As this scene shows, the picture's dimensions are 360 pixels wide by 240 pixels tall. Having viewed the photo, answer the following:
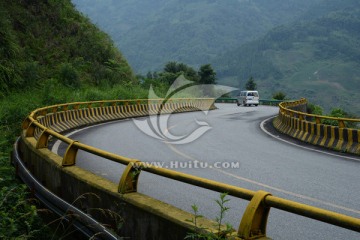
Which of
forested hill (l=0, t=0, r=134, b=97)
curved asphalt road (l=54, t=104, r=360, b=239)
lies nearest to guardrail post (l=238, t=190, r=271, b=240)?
curved asphalt road (l=54, t=104, r=360, b=239)

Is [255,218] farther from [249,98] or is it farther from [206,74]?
[206,74]

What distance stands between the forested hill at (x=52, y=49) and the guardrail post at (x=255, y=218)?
76.4 feet

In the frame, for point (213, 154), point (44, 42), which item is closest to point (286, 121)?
point (213, 154)

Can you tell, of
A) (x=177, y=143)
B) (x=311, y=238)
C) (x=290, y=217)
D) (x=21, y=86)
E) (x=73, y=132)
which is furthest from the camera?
(x=21, y=86)

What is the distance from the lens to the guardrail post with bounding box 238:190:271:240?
383cm

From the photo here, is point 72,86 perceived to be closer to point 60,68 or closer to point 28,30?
point 60,68

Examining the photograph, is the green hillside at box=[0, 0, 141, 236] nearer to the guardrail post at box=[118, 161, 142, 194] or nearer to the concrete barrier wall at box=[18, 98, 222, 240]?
the concrete barrier wall at box=[18, 98, 222, 240]

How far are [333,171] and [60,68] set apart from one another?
2570 cm

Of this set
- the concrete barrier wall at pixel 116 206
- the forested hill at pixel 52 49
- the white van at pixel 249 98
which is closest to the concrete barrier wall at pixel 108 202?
the concrete barrier wall at pixel 116 206

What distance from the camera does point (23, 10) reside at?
3678 centimetres

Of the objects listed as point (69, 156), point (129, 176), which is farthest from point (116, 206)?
point (69, 156)

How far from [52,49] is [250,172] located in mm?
29942

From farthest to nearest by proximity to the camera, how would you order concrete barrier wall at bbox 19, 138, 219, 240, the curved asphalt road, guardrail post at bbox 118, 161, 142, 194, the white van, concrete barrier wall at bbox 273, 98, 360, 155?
the white van → concrete barrier wall at bbox 273, 98, 360, 155 → the curved asphalt road → guardrail post at bbox 118, 161, 142, 194 → concrete barrier wall at bbox 19, 138, 219, 240

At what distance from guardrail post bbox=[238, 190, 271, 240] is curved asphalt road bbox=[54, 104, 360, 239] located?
6.48 ft
